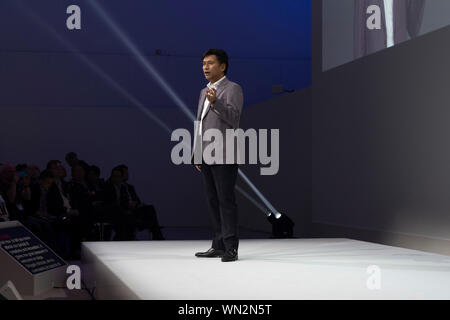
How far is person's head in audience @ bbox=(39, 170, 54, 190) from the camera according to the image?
5.77 meters

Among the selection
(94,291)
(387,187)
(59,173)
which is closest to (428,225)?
(387,187)

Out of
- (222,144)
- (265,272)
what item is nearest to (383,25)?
(222,144)

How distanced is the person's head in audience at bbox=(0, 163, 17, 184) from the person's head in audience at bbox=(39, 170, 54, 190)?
1.88 ft

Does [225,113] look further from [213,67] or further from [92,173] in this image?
[92,173]

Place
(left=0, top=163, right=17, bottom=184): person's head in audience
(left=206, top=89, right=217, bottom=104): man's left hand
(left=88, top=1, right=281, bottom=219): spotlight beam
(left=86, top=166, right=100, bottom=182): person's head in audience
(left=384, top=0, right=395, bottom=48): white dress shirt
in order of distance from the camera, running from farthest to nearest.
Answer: (left=88, top=1, right=281, bottom=219): spotlight beam < (left=86, top=166, right=100, bottom=182): person's head in audience < (left=384, top=0, right=395, bottom=48): white dress shirt < (left=0, top=163, right=17, bottom=184): person's head in audience < (left=206, top=89, right=217, bottom=104): man's left hand

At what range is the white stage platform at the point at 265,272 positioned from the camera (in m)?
2.42

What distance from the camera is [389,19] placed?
6.26m

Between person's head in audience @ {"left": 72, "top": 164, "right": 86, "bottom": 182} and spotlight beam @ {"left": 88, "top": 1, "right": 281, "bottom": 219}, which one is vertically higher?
spotlight beam @ {"left": 88, "top": 1, "right": 281, "bottom": 219}

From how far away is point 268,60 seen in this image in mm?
11062

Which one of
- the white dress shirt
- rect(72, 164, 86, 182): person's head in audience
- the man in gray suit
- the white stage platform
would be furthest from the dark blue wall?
the man in gray suit

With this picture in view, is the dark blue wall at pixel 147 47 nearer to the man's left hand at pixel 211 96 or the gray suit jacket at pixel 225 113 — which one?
the gray suit jacket at pixel 225 113

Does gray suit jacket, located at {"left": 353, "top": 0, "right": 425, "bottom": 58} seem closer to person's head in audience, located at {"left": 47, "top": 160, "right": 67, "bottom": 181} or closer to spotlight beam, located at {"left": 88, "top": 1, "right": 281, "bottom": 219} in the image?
person's head in audience, located at {"left": 47, "top": 160, "right": 67, "bottom": 181}

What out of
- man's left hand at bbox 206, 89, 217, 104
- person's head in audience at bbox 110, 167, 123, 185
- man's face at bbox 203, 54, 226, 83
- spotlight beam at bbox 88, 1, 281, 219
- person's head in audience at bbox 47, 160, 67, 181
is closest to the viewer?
man's left hand at bbox 206, 89, 217, 104

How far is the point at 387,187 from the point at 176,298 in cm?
365
